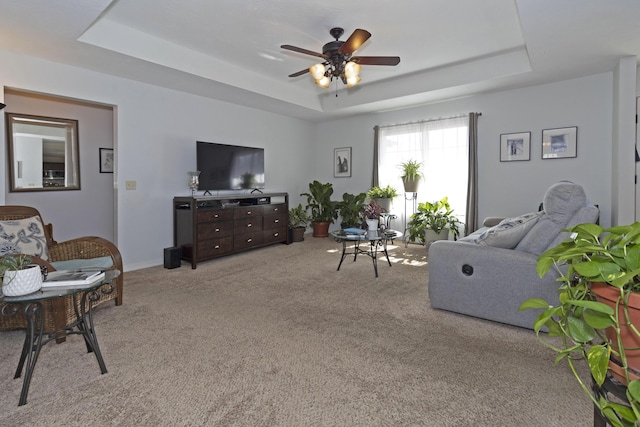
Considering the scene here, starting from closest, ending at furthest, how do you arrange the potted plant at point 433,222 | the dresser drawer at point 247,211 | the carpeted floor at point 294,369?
the carpeted floor at point 294,369 → the dresser drawer at point 247,211 → the potted plant at point 433,222

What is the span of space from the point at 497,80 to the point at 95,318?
5.43 metres

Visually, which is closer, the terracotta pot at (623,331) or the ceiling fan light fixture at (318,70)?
the terracotta pot at (623,331)

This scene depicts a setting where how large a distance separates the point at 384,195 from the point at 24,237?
16.8 feet

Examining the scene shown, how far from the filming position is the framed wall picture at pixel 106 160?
5525 mm

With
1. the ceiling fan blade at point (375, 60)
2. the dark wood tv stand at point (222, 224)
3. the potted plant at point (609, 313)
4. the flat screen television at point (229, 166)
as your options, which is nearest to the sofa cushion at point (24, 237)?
the dark wood tv stand at point (222, 224)

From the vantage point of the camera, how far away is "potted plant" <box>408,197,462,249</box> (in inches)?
223

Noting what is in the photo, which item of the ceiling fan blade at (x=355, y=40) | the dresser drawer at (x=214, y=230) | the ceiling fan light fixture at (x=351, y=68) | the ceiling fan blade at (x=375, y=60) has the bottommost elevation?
the dresser drawer at (x=214, y=230)

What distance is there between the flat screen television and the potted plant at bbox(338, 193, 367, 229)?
169 centimetres

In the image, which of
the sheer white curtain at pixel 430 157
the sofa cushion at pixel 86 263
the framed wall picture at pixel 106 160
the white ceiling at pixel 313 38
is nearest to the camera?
the sofa cushion at pixel 86 263

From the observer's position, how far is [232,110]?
5840 millimetres

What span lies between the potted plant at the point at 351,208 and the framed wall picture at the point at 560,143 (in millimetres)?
2997

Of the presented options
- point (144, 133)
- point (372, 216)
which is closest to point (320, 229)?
point (372, 216)

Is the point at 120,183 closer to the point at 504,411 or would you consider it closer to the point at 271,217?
the point at 271,217

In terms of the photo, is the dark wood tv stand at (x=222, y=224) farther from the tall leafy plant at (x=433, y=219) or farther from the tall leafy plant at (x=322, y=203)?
the tall leafy plant at (x=433, y=219)
